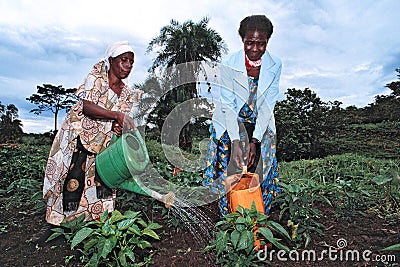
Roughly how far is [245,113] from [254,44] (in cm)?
37

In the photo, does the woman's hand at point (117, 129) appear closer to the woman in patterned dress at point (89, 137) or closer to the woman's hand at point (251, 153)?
the woman in patterned dress at point (89, 137)

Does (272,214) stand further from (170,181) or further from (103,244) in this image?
(103,244)

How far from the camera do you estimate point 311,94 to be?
22.8ft

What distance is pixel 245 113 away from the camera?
204 cm

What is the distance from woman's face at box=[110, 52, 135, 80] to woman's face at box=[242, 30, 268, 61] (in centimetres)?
63

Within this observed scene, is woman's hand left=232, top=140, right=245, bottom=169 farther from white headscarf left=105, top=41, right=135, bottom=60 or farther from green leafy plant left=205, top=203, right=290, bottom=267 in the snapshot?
white headscarf left=105, top=41, right=135, bottom=60

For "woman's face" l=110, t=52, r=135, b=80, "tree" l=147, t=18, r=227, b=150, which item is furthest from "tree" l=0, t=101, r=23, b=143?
"woman's face" l=110, t=52, r=135, b=80

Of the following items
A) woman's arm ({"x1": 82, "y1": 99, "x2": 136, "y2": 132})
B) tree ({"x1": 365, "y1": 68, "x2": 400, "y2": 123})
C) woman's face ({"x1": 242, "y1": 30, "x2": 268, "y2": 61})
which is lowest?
woman's arm ({"x1": 82, "y1": 99, "x2": 136, "y2": 132})

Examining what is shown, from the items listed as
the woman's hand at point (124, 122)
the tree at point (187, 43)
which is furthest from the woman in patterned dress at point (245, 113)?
the tree at point (187, 43)

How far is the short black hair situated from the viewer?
6.14 ft

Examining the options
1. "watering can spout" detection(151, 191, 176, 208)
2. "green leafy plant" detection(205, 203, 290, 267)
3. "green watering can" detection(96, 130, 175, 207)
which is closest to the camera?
"green leafy plant" detection(205, 203, 290, 267)

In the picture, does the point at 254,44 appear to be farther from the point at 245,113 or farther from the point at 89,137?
the point at 89,137

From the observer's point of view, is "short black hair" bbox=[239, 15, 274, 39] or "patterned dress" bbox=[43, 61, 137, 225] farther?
"patterned dress" bbox=[43, 61, 137, 225]

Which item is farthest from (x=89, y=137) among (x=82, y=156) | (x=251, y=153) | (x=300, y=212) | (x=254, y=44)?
(x=300, y=212)
